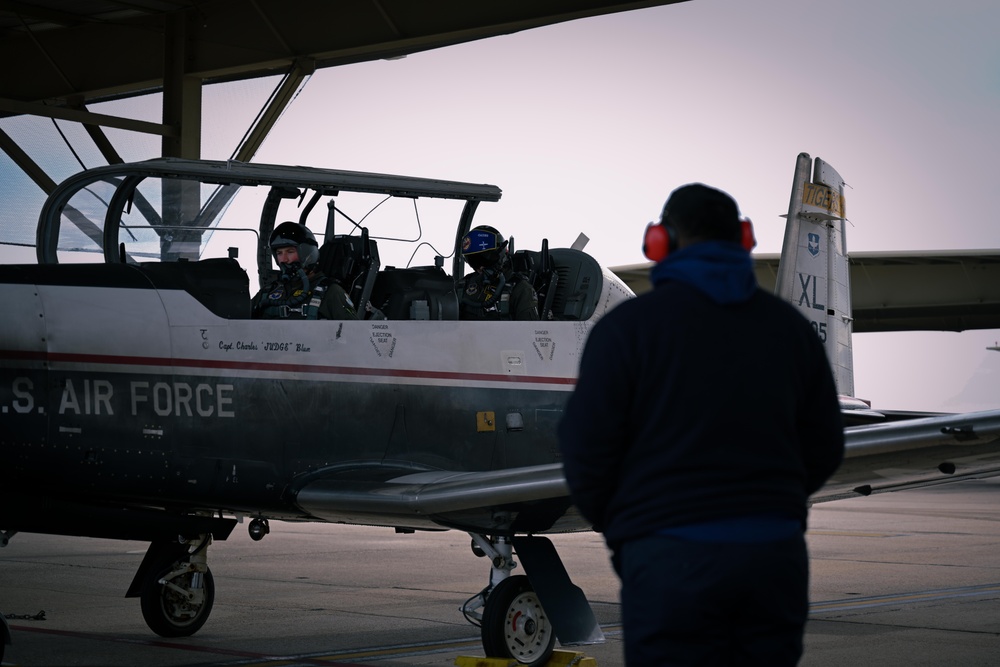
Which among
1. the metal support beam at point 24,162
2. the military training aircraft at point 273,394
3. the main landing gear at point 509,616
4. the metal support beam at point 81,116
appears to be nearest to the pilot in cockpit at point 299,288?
the military training aircraft at point 273,394

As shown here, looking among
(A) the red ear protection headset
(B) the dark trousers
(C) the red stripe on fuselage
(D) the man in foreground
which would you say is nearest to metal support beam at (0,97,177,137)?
(C) the red stripe on fuselage

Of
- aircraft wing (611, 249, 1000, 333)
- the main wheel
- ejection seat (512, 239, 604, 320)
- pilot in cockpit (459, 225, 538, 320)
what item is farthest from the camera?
aircraft wing (611, 249, 1000, 333)

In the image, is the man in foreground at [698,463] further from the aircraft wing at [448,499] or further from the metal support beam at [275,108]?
the metal support beam at [275,108]

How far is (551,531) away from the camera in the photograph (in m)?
6.45

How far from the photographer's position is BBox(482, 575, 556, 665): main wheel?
6.01 m

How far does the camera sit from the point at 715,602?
2.52 meters

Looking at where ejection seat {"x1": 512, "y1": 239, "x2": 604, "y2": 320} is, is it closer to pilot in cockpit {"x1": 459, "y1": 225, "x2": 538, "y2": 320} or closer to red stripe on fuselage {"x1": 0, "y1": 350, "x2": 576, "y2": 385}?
pilot in cockpit {"x1": 459, "y1": 225, "x2": 538, "y2": 320}

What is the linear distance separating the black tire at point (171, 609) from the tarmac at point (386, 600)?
107 mm

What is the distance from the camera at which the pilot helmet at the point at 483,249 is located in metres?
7.07

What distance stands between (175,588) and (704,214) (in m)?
5.33

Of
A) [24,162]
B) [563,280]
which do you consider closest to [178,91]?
[24,162]

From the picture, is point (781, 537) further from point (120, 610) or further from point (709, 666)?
point (120, 610)

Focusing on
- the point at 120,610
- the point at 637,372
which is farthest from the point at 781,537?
→ the point at 120,610

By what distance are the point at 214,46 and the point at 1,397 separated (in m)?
10.1
